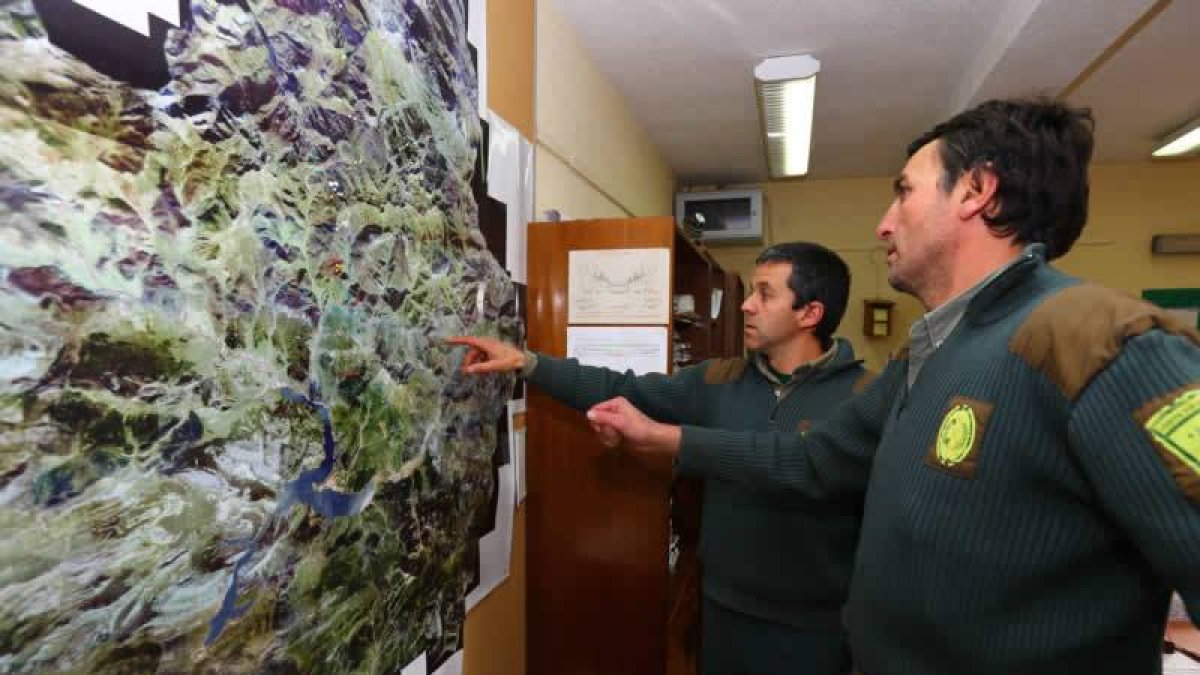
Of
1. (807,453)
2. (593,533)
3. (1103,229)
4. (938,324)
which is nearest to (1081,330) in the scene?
(938,324)

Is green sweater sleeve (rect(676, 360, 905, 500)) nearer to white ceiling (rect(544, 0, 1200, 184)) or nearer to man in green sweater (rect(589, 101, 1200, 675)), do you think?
man in green sweater (rect(589, 101, 1200, 675))

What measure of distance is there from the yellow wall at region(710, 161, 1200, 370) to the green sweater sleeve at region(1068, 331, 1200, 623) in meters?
4.58

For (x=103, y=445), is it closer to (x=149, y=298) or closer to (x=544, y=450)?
(x=149, y=298)

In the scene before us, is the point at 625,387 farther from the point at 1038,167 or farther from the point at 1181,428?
the point at 1181,428

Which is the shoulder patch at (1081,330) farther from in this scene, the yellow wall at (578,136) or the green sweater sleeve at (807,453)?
the yellow wall at (578,136)

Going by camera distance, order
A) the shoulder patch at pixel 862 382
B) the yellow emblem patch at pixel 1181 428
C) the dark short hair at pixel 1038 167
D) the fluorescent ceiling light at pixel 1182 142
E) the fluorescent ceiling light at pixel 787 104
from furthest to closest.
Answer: the fluorescent ceiling light at pixel 1182 142, the fluorescent ceiling light at pixel 787 104, the shoulder patch at pixel 862 382, the dark short hair at pixel 1038 167, the yellow emblem patch at pixel 1181 428

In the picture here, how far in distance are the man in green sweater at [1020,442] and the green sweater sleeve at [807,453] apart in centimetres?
21

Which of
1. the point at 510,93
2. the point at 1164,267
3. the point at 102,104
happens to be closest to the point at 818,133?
the point at 510,93

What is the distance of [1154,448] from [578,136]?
227 cm

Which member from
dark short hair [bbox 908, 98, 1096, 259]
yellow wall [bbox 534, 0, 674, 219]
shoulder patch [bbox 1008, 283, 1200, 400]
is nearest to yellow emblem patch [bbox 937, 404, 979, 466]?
shoulder patch [bbox 1008, 283, 1200, 400]

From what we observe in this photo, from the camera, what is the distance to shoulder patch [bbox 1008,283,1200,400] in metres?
0.61

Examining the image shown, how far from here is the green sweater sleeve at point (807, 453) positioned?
3.99 feet

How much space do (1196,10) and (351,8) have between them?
120 inches

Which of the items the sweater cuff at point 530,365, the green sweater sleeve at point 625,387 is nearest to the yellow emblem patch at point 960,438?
the green sweater sleeve at point 625,387
